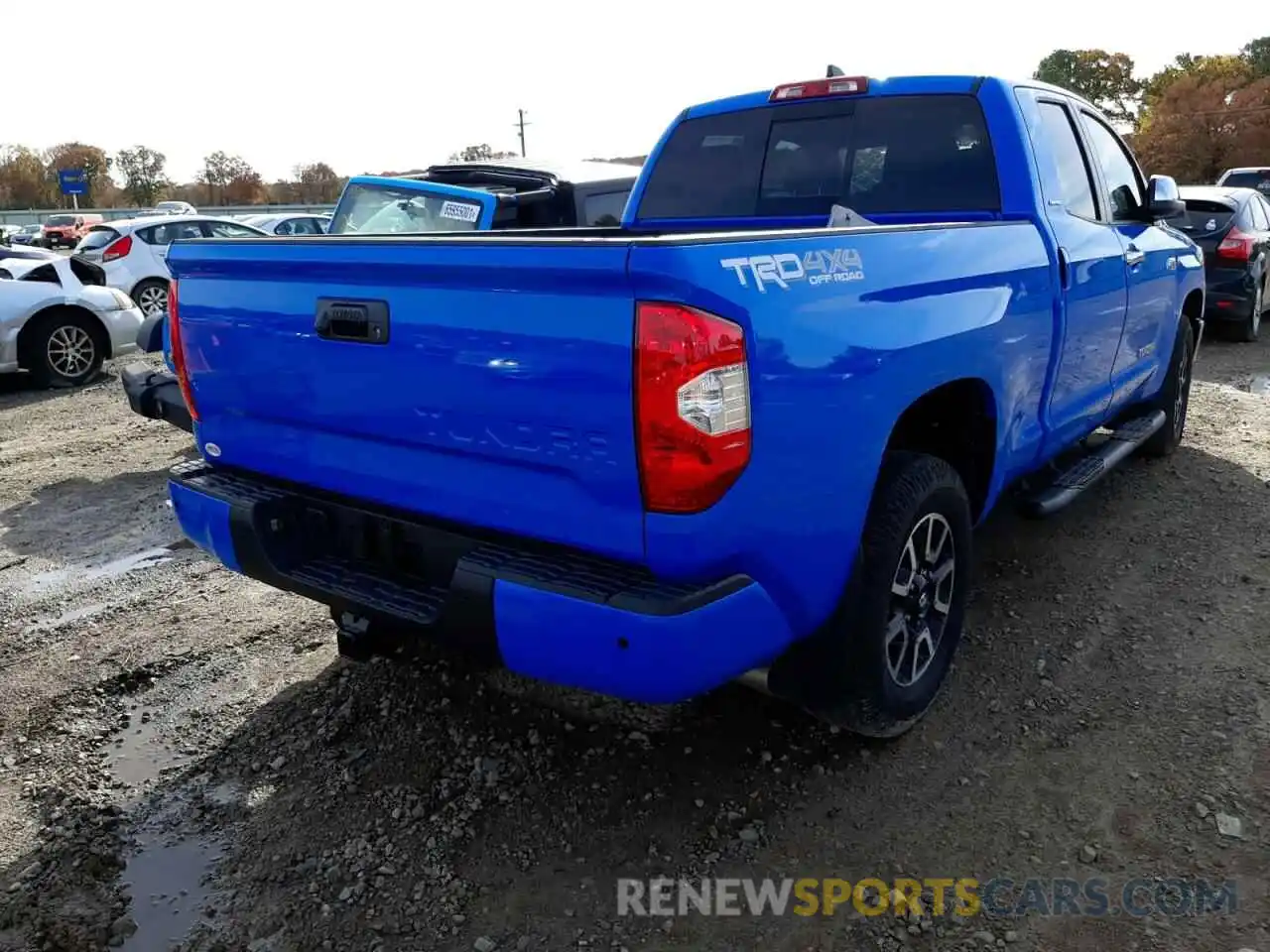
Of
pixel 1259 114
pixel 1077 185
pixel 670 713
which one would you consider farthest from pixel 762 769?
pixel 1259 114

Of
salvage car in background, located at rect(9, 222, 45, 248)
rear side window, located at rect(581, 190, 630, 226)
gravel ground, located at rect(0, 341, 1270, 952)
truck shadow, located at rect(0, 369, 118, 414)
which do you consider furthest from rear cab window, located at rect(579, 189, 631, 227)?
salvage car in background, located at rect(9, 222, 45, 248)

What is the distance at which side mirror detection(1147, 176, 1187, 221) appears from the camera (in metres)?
4.68

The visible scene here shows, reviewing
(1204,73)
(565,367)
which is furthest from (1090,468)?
(1204,73)

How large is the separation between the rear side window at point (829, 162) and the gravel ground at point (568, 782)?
1704mm

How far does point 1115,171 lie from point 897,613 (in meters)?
2.97

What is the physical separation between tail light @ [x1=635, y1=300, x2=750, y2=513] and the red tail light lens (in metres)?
9.68

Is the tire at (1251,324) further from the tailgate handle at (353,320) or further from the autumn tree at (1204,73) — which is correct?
the autumn tree at (1204,73)

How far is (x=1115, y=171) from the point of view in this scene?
477cm

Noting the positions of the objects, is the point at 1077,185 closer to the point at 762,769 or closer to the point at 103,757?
the point at 762,769

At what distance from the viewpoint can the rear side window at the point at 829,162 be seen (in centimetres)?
384

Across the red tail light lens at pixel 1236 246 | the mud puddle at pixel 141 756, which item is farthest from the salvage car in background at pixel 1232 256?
the mud puddle at pixel 141 756

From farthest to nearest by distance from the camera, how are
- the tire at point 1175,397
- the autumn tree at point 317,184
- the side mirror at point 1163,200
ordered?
the autumn tree at point 317,184
the tire at point 1175,397
the side mirror at point 1163,200

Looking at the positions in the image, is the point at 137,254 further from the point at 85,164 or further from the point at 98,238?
the point at 85,164

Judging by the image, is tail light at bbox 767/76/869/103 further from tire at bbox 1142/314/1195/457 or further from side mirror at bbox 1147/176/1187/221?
tire at bbox 1142/314/1195/457
